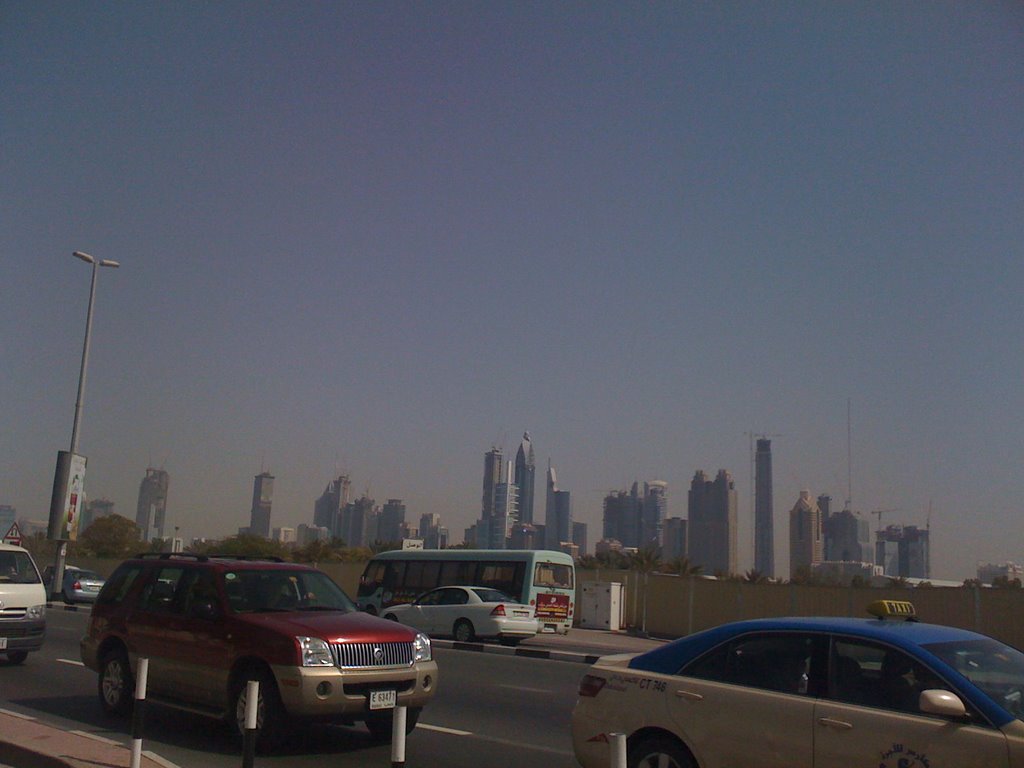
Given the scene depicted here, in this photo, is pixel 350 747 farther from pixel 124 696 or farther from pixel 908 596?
pixel 908 596

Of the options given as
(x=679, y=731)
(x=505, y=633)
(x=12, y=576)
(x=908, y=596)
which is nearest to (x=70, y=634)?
(x=12, y=576)

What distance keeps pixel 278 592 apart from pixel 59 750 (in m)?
2.77

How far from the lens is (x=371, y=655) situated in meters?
9.70

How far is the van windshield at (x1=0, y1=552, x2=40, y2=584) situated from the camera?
16011 mm

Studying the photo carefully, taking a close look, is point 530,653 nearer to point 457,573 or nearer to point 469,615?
point 469,615

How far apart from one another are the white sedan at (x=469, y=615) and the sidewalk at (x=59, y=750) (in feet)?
54.4

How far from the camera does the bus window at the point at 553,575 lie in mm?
31141

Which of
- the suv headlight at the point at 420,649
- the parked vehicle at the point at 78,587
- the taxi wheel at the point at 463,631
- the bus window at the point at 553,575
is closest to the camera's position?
the suv headlight at the point at 420,649

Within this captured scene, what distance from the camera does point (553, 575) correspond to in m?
31.8

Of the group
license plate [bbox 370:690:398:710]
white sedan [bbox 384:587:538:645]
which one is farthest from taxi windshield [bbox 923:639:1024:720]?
white sedan [bbox 384:587:538:645]

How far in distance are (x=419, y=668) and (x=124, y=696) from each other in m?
3.81

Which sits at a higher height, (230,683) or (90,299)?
(90,299)

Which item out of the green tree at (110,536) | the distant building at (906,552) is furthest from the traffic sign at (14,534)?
the distant building at (906,552)

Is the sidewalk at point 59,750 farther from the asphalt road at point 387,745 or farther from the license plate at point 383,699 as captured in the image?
the license plate at point 383,699
